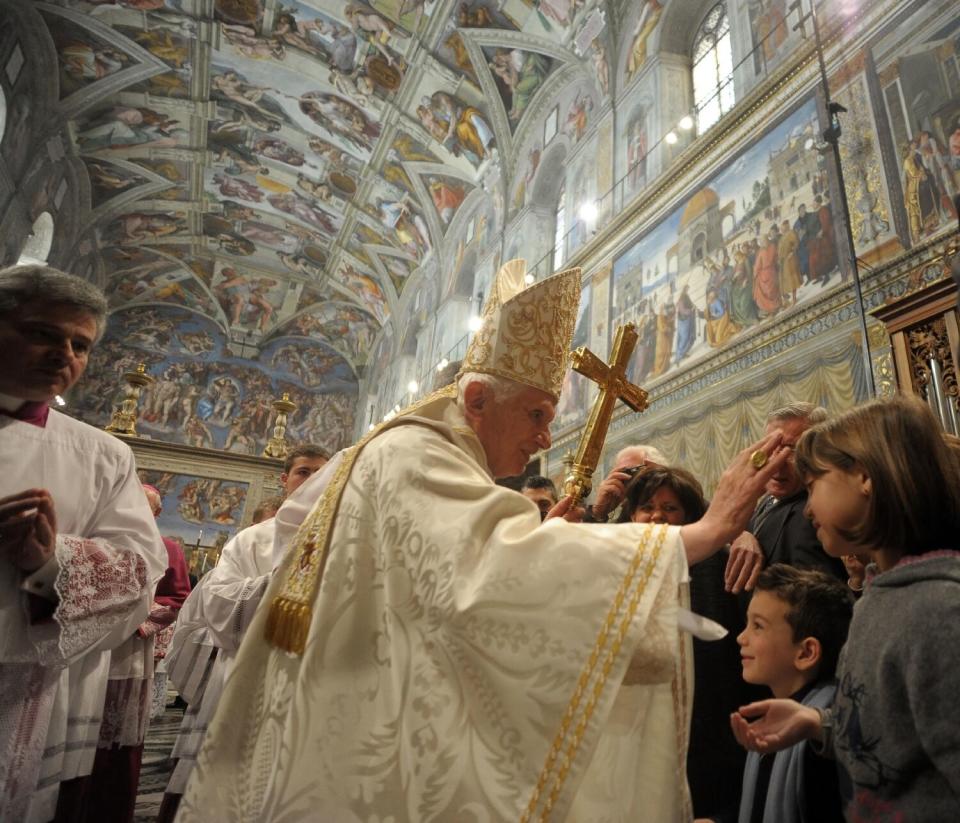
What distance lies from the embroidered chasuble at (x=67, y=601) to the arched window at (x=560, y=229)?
898 centimetres

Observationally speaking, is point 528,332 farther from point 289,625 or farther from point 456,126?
point 456,126

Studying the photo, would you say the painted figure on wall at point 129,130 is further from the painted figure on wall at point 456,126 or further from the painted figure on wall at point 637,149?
the painted figure on wall at point 637,149

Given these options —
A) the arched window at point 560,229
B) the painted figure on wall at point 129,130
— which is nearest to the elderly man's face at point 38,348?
the arched window at point 560,229

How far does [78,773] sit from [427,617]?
52.7 inches

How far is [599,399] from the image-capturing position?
2.25 meters

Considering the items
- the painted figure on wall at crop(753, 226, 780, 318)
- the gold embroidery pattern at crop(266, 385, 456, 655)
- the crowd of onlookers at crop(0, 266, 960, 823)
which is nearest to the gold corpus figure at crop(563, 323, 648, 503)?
the crowd of onlookers at crop(0, 266, 960, 823)

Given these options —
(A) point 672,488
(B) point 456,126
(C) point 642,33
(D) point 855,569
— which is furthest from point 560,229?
(D) point 855,569

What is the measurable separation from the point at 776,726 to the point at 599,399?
1240 millimetres

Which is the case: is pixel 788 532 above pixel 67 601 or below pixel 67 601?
above

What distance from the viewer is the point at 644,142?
8.27m

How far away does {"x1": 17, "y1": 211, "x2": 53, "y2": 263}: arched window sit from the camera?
47.8 ft

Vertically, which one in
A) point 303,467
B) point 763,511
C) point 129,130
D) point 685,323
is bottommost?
point 763,511

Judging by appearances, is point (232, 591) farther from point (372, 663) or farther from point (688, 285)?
point (688, 285)

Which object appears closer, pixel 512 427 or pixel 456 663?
pixel 456 663
